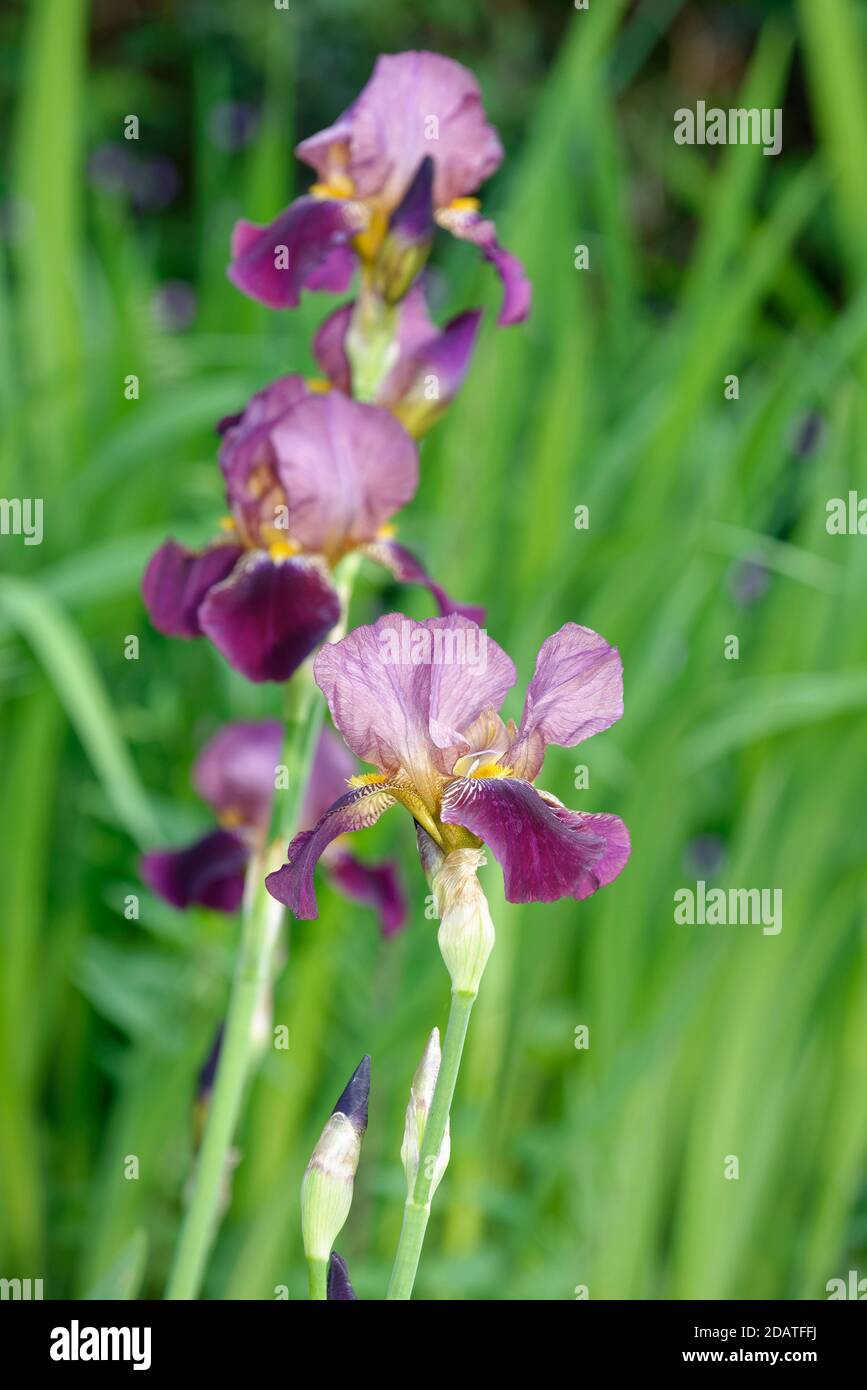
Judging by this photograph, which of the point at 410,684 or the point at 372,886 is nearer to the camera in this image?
the point at 410,684

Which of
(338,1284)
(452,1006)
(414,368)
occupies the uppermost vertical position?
(414,368)

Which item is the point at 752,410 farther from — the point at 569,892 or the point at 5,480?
the point at 569,892

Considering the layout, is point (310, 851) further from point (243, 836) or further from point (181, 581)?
point (243, 836)

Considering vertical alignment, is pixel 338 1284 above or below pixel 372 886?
below

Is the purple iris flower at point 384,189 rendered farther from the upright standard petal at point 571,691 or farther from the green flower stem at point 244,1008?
the upright standard petal at point 571,691

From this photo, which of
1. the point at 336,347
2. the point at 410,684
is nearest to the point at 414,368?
the point at 336,347

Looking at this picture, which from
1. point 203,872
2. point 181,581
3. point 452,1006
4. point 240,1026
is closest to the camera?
point 452,1006

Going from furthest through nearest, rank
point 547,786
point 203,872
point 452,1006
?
point 547,786 < point 203,872 < point 452,1006

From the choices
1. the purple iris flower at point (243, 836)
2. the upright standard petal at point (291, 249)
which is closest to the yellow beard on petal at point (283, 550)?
the upright standard petal at point (291, 249)
